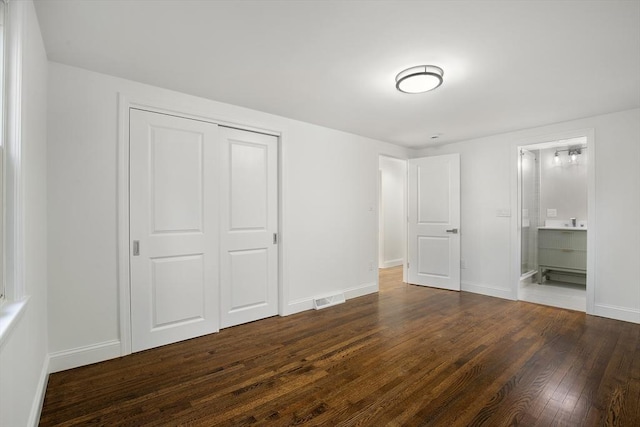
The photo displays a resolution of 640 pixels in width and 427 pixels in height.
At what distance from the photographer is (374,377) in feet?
7.57

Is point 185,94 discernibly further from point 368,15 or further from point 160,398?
point 160,398

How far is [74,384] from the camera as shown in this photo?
221cm

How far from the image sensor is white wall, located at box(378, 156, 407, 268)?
23.1 ft

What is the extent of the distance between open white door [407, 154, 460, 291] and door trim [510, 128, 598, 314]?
76cm

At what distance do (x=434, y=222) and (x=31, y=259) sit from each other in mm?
4950

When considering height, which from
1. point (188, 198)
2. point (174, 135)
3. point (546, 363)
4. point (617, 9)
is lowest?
point (546, 363)

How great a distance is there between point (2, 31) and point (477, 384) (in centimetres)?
343

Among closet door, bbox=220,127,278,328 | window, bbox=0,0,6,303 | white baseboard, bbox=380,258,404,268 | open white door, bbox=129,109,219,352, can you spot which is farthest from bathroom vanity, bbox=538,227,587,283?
window, bbox=0,0,6,303

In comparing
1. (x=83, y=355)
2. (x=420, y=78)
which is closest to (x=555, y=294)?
(x=420, y=78)

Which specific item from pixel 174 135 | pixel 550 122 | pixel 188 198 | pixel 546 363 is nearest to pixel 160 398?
pixel 188 198

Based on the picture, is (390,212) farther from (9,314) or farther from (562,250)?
(9,314)

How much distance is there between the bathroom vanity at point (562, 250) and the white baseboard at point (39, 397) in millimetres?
6588

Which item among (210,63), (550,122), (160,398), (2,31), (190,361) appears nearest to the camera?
(2,31)

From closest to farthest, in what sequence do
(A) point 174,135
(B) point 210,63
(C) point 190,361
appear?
(B) point 210,63 → (C) point 190,361 → (A) point 174,135
